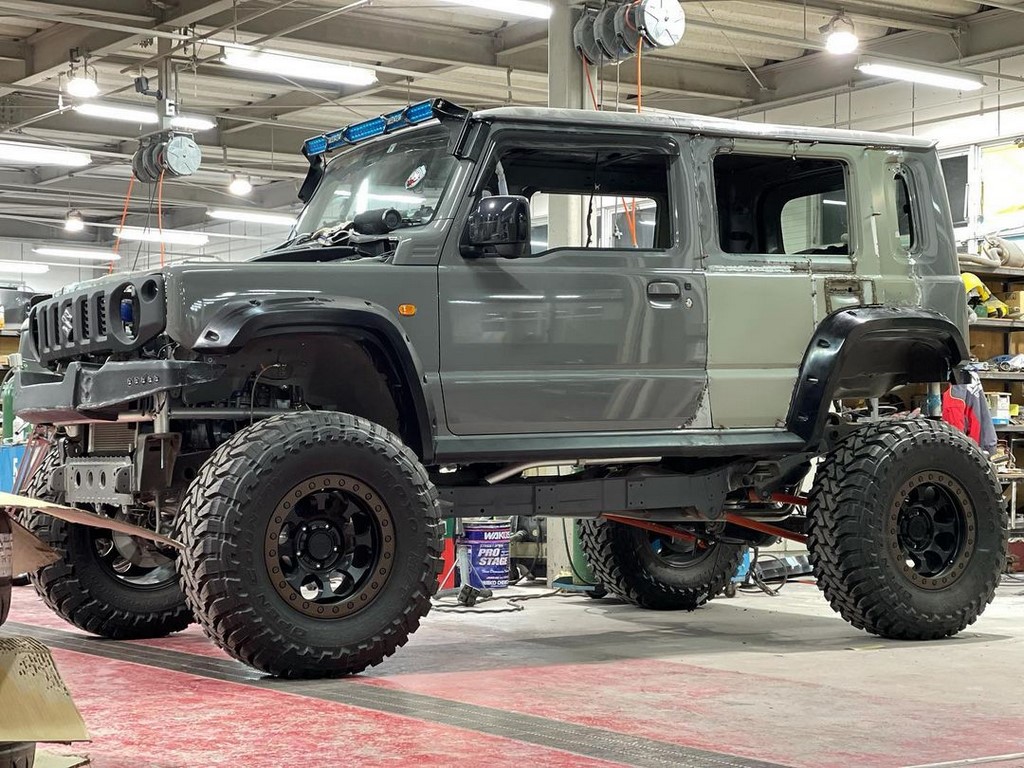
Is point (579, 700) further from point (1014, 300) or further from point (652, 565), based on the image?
point (1014, 300)

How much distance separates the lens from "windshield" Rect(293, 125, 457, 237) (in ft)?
21.6

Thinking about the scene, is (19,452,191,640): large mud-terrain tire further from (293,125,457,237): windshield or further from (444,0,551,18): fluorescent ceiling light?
(444,0,551,18): fluorescent ceiling light

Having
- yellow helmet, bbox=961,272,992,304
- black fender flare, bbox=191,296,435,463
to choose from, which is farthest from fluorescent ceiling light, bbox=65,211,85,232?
black fender flare, bbox=191,296,435,463

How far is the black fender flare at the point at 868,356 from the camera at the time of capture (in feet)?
23.1

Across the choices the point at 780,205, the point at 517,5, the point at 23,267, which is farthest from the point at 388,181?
the point at 23,267

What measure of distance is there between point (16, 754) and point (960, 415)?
9893 mm

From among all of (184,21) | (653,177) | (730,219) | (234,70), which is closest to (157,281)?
(653,177)

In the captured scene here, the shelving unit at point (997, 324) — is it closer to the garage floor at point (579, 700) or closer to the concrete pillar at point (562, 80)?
the concrete pillar at point (562, 80)

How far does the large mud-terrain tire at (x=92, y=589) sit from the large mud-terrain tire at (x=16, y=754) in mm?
3940

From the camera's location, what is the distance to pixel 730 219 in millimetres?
7762

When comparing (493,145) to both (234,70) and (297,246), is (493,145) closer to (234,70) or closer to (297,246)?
(297,246)

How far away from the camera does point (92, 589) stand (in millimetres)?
7066

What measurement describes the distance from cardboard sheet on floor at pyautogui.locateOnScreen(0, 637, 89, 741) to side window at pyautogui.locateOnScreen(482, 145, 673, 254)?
156 inches

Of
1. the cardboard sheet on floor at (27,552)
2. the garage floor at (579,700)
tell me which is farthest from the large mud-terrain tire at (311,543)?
the cardboard sheet on floor at (27,552)
